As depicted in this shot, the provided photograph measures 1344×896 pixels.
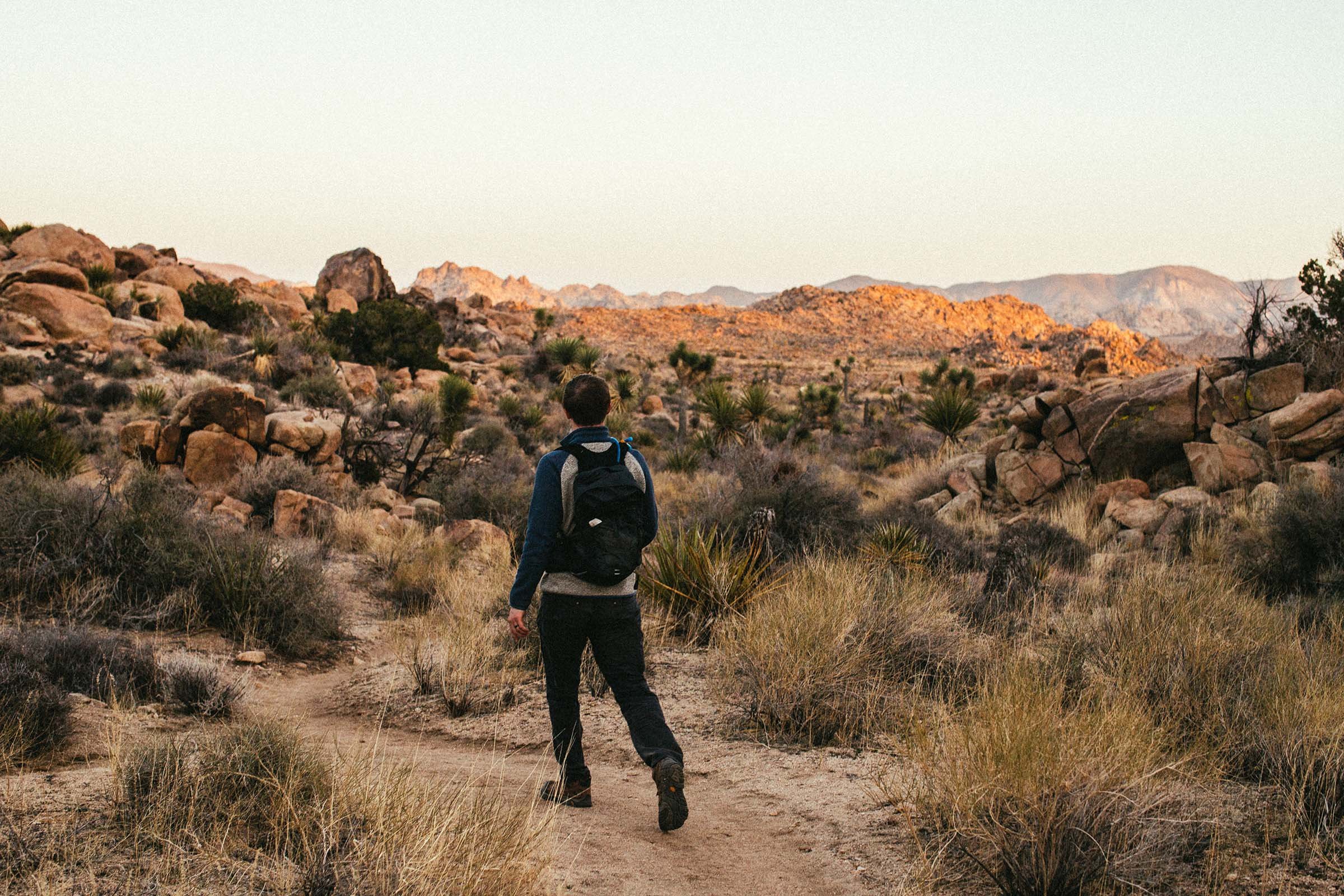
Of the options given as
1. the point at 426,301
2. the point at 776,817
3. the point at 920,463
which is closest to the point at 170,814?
the point at 776,817

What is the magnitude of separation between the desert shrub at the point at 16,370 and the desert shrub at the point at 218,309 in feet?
36.6

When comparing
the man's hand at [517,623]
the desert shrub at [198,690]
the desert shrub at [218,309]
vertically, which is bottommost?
the desert shrub at [198,690]

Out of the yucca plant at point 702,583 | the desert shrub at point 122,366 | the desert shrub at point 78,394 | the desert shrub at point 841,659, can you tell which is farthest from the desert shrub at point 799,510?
the desert shrub at point 122,366

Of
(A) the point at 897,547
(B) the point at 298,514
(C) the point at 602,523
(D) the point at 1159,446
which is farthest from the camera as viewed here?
(D) the point at 1159,446

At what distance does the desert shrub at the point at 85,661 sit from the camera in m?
5.39

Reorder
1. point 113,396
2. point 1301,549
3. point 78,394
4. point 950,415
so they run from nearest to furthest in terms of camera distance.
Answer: point 1301,549, point 78,394, point 113,396, point 950,415

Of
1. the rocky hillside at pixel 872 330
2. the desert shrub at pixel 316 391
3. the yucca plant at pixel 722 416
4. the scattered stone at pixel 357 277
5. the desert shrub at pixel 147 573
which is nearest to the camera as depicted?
the desert shrub at pixel 147 573

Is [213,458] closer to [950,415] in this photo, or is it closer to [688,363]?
[950,415]

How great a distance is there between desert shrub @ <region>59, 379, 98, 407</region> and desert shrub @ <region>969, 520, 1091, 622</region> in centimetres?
1843

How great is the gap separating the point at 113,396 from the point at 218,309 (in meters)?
13.0

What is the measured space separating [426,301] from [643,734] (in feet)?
141

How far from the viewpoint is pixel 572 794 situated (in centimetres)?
421

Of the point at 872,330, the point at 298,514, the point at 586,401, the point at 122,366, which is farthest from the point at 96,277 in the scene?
the point at 872,330

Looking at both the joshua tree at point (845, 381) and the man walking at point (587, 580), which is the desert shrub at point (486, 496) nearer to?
the man walking at point (587, 580)
